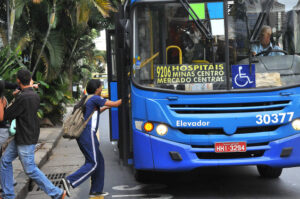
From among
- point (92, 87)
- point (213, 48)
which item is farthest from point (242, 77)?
point (92, 87)

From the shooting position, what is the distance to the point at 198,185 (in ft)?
25.2

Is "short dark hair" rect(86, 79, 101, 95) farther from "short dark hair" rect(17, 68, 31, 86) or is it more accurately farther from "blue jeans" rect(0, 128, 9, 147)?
"blue jeans" rect(0, 128, 9, 147)

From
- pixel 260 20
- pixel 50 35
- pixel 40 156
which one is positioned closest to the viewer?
pixel 260 20

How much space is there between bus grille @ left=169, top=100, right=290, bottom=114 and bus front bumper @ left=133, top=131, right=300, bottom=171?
42cm

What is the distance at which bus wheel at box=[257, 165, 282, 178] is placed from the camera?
7.88 m

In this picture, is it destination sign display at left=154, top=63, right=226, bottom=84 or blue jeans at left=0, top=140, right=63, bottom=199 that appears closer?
blue jeans at left=0, top=140, right=63, bottom=199

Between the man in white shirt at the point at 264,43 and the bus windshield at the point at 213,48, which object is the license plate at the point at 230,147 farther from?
the man in white shirt at the point at 264,43

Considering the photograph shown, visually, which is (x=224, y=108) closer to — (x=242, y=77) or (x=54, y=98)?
(x=242, y=77)

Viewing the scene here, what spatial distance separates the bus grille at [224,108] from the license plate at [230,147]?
40cm

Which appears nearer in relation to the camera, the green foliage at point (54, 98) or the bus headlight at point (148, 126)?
the bus headlight at point (148, 126)

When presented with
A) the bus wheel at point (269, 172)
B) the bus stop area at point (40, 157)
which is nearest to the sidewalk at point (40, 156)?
the bus stop area at point (40, 157)

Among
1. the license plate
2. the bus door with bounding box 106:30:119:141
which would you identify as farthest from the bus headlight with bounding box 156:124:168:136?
the bus door with bounding box 106:30:119:141

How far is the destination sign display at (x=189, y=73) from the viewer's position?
6496 millimetres

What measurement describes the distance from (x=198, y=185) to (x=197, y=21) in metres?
2.55
